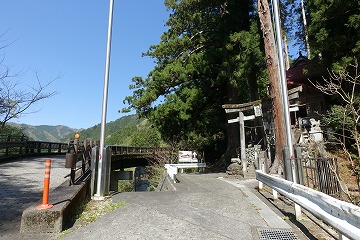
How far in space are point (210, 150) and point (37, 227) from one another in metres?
20.9

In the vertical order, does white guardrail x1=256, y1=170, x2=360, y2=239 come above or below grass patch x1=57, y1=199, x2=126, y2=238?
above

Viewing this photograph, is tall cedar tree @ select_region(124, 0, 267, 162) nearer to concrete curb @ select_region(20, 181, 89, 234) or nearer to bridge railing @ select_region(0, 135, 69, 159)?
bridge railing @ select_region(0, 135, 69, 159)

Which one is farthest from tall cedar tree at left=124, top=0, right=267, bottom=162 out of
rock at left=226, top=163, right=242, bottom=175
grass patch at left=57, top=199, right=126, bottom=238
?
grass patch at left=57, top=199, right=126, bottom=238

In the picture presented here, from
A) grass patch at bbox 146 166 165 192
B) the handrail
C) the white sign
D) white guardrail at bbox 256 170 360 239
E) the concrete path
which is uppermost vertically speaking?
the handrail

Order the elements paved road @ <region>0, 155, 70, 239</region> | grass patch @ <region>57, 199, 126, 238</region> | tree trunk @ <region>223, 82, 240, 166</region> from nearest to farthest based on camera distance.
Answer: paved road @ <region>0, 155, 70, 239</region> < grass patch @ <region>57, 199, 126, 238</region> < tree trunk @ <region>223, 82, 240, 166</region>

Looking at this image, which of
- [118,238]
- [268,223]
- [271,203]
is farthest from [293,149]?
[118,238]

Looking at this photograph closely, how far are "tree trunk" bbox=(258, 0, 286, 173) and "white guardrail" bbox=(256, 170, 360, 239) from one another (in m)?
6.39

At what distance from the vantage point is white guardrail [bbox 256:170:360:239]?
2.43 metres

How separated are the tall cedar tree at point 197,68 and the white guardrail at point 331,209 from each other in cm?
1036

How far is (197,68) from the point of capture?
53.9ft

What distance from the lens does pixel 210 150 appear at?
953 inches

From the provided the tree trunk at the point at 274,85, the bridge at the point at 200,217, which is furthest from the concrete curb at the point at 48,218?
the tree trunk at the point at 274,85

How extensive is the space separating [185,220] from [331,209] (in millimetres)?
→ 2442

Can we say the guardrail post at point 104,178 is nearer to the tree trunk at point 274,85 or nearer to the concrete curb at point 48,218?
the concrete curb at point 48,218
